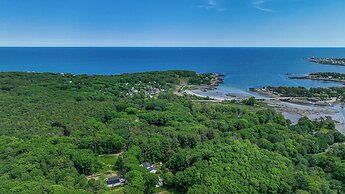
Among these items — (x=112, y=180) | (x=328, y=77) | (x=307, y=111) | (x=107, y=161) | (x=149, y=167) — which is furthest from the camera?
(x=328, y=77)

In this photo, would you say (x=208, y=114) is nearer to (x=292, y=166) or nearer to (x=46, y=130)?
(x=292, y=166)

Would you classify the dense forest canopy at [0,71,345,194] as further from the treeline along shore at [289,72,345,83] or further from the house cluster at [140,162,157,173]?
the treeline along shore at [289,72,345,83]

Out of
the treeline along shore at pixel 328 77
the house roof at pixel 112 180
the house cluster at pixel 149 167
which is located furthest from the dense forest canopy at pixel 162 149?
the treeline along shore at pixel 328 77

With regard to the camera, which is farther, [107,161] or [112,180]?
[107,161]

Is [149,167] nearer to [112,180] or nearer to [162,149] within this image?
[162,149]

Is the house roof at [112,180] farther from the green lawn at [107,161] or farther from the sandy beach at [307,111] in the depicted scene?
the sandy beach at [307,111]

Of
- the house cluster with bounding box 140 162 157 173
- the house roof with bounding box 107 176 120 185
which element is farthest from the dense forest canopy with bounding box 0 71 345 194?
the house roof with bounding box 107 176 120 185

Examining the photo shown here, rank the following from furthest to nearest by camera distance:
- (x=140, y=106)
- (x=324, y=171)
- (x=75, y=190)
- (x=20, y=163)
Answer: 1. (x=140, y=106)
2. (x=324, y=171)
3. (x=20, y=163)
4. (x=75, y=190)

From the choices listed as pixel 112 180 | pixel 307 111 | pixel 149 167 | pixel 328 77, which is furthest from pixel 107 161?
pixel 328 77

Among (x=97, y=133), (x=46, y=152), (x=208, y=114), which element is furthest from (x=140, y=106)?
(x=46, y=152)
